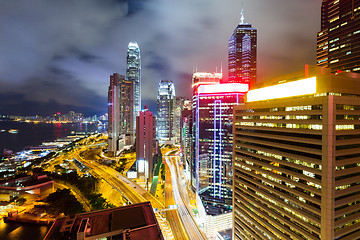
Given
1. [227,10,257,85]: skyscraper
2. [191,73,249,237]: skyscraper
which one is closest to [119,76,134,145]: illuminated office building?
[227,10,257,85]: skyscraper

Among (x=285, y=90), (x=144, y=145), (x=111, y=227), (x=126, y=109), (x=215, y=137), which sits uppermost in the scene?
(x=126, y=109)

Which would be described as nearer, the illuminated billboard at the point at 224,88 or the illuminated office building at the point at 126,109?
the illuminated billboard at the point at 224,88

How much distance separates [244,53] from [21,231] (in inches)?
5430

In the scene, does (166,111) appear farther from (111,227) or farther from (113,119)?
(111,227)

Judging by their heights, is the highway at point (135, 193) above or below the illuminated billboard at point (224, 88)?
below

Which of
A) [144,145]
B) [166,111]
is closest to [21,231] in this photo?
[144,145]

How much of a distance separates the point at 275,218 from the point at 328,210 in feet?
30.5

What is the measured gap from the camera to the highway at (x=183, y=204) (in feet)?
142

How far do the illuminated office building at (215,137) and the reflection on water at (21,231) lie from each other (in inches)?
1786

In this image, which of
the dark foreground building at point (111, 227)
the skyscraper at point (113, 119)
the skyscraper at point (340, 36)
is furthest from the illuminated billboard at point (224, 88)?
the skyscraper at point (113, 119)

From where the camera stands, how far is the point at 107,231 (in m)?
23.8

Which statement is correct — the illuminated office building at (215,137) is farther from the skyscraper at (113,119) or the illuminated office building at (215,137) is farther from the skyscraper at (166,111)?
the skyscraper at (166,111)

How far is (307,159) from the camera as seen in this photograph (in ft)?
74.7

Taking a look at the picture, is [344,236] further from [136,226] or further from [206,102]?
[206,102]
